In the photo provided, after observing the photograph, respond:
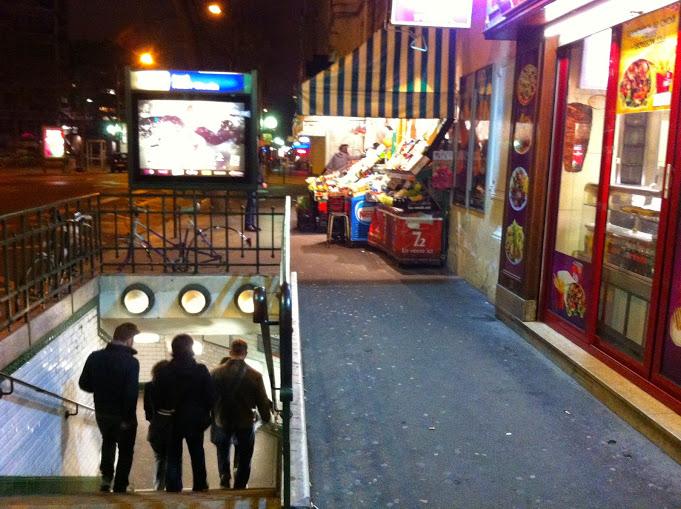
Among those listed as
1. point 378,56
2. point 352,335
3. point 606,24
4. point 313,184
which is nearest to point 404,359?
point 352,335

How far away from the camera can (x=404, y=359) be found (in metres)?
5.77

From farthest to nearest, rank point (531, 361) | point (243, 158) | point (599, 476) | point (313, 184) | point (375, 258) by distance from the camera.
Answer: point (313, 184) → point (375, 258) → point (243, 158) → point (531, 361) → point (599, 476)

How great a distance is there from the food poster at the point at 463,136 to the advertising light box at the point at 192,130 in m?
3.00

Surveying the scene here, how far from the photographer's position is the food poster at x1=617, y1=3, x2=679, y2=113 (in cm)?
464

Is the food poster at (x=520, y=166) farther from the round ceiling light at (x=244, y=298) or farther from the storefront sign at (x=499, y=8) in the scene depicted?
the round ceiling light at (x=244, y=298)

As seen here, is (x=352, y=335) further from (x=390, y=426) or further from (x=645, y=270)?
(x=645, y=270)

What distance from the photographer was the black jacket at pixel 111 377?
17.3 ft

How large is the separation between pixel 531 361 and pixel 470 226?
3.26 meters

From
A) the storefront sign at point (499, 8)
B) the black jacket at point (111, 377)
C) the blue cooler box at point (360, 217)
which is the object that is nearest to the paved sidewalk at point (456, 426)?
the black jacket at point (111, 377)

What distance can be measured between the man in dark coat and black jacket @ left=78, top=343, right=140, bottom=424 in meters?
0.87

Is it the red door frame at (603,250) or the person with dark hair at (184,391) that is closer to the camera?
the red door frame at (603,250)

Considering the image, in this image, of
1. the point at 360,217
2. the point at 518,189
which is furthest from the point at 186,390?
the point at 360,217

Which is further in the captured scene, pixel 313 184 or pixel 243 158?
pixel 313 184

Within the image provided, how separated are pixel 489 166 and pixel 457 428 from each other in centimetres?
437
